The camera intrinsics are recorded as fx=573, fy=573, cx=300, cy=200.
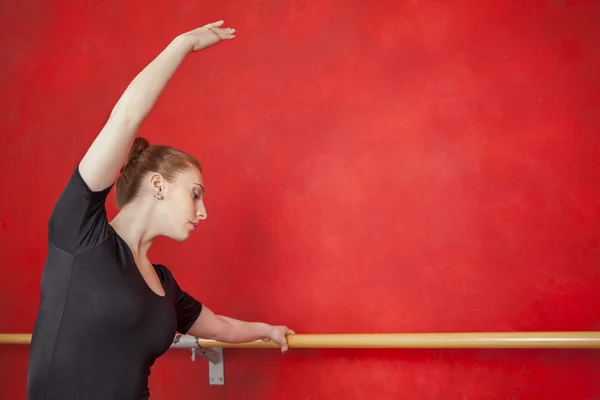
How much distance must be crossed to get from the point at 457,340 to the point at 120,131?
875mm

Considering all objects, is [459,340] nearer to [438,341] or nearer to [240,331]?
[438,341]

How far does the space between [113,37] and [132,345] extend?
1207 mm

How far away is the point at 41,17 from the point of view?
6.45ft

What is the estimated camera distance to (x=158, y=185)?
44.7 inches

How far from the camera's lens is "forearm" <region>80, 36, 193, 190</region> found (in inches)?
36.0

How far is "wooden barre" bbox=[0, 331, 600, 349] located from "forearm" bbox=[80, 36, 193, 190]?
694mm

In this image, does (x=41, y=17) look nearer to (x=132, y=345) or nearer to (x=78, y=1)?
(x=78, y=1)

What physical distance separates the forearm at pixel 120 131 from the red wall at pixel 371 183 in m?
0.72

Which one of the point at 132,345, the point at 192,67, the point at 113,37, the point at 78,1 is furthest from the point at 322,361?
the point at 78,1

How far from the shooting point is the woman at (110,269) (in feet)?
3.08

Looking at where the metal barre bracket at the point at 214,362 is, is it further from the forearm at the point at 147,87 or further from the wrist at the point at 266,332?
the forearm at the point at 147,87

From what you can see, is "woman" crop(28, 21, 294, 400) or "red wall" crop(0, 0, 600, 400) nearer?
"woman" crop(28, 21, 294, 400)

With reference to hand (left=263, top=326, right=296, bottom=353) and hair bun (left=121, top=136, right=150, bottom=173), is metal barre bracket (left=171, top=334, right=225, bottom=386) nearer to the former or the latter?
hand (left=263, top=326, right=296, bottom=353)

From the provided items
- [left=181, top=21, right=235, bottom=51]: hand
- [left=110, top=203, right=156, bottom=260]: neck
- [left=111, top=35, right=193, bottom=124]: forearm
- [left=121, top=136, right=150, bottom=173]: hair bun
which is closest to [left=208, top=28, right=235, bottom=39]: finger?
[left=181, top=21, right=235, bottom=51]: hand
